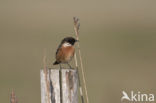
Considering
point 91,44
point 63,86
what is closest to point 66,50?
point 63,86

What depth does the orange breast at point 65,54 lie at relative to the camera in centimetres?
652

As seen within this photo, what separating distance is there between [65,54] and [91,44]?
315 inches

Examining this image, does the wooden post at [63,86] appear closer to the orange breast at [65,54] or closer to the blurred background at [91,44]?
the orange breast at [65,54]

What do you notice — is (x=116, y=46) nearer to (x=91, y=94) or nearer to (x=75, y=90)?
(x=91, y=94)

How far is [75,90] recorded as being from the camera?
18.3 feet

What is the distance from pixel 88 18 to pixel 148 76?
9.49m

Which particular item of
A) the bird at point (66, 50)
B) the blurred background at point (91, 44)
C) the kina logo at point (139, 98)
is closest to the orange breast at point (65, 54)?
the bird at point (66, 50)

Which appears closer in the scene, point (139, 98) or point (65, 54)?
point (65, 54)

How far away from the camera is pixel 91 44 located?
47.8 ft

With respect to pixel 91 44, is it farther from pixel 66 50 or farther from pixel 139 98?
pixel 66 50

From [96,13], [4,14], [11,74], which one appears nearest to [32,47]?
[11,74]

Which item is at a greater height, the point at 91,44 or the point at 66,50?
the point at 91,44

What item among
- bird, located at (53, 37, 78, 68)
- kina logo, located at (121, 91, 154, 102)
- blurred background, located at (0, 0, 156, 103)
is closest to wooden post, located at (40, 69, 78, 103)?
bird, located at (53, 37, 78, 68)

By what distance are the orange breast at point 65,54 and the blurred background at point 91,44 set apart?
6.08ft
